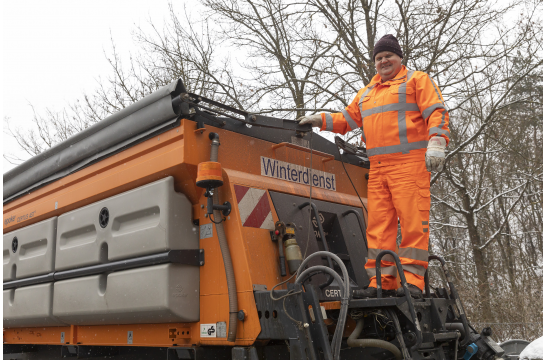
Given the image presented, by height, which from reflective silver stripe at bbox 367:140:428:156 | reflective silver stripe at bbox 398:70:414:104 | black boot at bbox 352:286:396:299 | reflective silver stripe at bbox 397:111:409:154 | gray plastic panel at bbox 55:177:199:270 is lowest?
black boot at bbox 352:286:396:299

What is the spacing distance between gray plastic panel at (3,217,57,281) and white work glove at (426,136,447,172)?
3.20 m

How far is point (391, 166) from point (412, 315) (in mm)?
1005

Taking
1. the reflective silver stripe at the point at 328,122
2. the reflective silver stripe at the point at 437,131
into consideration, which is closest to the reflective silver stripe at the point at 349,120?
the reflective silver stripe at the point at 328,122

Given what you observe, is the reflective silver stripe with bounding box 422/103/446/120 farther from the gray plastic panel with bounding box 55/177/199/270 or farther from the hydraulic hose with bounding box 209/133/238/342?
the gray plastic panel with bounding box 55/177/199/270

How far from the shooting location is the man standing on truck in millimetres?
3154

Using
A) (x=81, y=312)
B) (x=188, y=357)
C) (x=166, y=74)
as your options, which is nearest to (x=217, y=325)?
(x=188, y=357)

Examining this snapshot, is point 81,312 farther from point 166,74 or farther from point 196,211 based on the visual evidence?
point 166,74

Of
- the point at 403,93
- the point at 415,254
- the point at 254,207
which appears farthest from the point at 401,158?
the point at 254,207

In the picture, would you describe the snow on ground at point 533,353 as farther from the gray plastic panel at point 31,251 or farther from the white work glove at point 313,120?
the gray plastic panel at point 31,251

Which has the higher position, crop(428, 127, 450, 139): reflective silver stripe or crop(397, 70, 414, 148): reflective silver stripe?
crop(397, 70, 414, 148): reflective silver stripe

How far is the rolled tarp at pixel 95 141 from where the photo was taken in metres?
3.43

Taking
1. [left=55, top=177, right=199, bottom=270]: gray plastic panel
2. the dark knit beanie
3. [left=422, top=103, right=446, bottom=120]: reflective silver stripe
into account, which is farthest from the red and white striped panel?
the dark knit beanie

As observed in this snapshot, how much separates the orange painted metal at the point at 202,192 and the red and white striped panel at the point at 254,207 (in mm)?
39

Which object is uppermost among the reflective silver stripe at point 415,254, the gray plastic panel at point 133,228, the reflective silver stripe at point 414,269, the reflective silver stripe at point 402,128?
the reflective silver stripe at point 402,128
